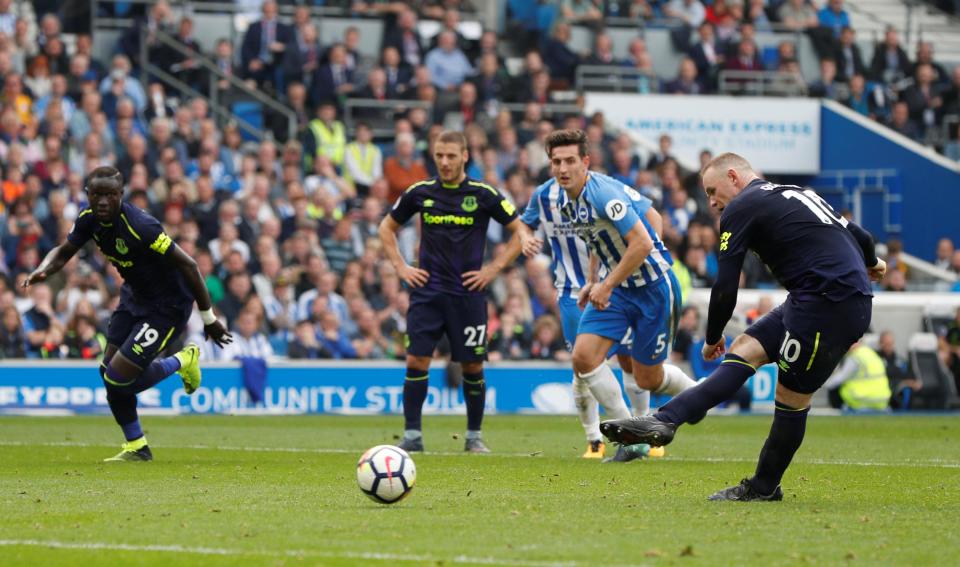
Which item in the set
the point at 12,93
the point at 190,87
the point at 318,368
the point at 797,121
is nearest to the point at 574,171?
the point at 318,368

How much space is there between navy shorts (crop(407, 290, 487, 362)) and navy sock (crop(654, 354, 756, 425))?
17.1 ft

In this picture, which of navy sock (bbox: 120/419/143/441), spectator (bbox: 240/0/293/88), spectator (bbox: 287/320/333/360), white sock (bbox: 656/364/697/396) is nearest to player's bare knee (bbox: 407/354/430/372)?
white sock (bbox: 656/364/697/396)

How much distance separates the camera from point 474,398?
14.8 meters

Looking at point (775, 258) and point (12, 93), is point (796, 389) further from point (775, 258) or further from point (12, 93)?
point (12, 93)

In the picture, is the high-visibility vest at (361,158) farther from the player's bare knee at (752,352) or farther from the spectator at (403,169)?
the player's bare knee at (752,352)

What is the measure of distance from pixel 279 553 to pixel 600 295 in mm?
5733

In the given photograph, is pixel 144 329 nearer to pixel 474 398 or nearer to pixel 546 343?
pixel 474 398

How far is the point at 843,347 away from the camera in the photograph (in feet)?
30.8

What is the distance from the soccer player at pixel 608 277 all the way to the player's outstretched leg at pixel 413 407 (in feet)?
5.31

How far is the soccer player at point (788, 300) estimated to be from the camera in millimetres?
9234

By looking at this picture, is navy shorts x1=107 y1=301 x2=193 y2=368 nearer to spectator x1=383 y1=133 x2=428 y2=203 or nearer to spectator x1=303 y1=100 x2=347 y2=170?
spectator x1=383 y1=133 x2=428 y2=203

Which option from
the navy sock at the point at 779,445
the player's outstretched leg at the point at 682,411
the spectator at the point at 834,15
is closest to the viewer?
the player's outstretched leg at the point at 682,411

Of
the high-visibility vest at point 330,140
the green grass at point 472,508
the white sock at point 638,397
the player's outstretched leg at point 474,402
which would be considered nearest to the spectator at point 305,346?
the high-visibility vest at point 330,140

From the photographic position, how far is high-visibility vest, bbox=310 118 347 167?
2598 centimetres
